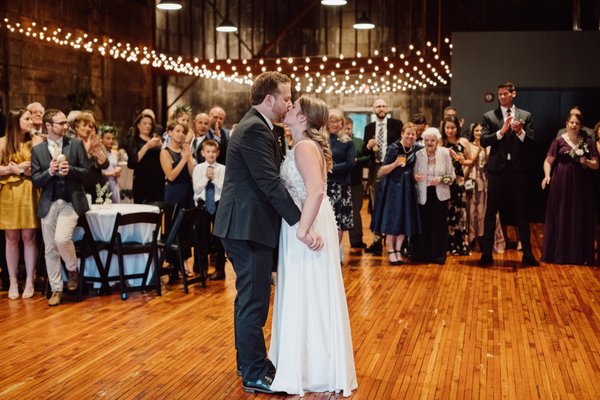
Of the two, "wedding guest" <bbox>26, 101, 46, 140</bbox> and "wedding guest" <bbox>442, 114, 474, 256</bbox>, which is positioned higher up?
"wedding guest" <bbox>26, 101, 46, 140</bbox>

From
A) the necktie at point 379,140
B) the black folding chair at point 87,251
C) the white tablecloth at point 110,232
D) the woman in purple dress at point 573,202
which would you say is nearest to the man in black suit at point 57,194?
the black folding chair at point 87,251

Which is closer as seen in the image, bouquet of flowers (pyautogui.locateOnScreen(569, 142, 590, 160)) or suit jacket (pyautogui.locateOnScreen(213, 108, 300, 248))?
suit jacket (pyautogui.locateOnScreen(213, 108, 300, 248))

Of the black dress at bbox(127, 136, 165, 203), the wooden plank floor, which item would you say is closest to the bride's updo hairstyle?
the wooden plank floor

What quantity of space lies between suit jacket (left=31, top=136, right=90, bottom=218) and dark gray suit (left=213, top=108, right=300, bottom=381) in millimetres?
2805

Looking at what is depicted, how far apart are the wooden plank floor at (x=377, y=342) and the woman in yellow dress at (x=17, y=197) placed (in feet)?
1.04

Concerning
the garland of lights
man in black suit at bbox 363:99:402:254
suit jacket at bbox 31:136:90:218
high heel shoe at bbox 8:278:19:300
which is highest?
the garland of lights

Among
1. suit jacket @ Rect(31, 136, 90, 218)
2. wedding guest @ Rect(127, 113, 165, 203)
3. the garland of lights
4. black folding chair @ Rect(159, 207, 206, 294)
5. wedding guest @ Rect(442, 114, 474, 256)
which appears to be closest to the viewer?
suit jacket @ Rect(31, 136, 90, 218)

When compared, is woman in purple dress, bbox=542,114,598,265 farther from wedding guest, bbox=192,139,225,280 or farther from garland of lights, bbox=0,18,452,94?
garland of lights, bbox=0,18,452,94

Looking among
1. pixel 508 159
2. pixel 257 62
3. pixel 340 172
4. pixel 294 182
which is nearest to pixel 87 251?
pixel 340 172

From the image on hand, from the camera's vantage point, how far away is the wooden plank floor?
4531 mm

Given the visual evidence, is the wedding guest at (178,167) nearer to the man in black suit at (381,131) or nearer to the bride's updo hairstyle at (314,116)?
the man in black suit at (381,131)

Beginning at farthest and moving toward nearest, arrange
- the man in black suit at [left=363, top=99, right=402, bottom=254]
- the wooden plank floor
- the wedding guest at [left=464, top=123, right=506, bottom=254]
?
1. the man in black suit at [left=363, top=99, right=402, bottom=254]
2. the wedding guest at [left=464, top=123, right=506, bottom=254]
3. the wooden plank floor

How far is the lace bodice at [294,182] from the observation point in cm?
429

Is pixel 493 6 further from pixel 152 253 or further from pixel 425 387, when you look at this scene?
pixel 425 387
